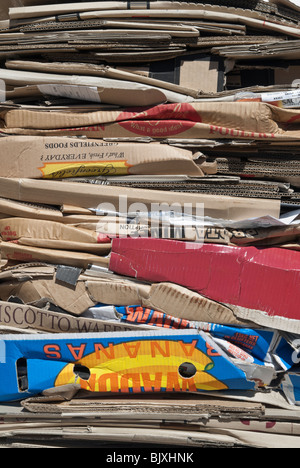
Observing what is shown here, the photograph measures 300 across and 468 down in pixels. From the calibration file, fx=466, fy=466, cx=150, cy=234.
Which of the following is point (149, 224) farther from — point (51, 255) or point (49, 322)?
point (49, 322)

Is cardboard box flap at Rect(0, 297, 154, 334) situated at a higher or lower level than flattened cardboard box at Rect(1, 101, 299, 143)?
lower

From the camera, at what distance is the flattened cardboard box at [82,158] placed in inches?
81.7

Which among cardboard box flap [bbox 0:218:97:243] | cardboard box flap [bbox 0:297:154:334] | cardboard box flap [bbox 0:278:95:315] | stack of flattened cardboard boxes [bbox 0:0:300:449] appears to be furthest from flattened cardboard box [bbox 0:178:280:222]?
cardboard box flap [bbox 0:297:154:334]

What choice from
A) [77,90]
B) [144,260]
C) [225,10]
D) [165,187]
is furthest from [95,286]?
[225,10]

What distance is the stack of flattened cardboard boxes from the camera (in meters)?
1.93

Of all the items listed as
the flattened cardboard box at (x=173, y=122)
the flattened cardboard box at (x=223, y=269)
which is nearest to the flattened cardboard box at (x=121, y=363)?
the flattened cardboard box at (x=223, y=269)

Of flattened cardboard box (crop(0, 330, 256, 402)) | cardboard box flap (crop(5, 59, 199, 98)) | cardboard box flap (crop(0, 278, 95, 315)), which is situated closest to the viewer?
flattened cardboard box (crop(0, 330, 256, 402))

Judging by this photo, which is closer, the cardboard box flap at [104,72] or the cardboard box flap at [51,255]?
the cardboard box flap at [51,255]

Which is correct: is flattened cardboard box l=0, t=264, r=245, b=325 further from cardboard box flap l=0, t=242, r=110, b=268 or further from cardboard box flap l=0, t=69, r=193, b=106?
cardboard box flap l=0, t=69, r=193, b=106

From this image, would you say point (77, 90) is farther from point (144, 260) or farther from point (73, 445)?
point (73, 445)

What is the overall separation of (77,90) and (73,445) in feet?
5.16

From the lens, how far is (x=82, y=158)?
2105 mm

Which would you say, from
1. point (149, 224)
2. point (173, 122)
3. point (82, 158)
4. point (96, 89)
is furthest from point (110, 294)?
point (96, 89)

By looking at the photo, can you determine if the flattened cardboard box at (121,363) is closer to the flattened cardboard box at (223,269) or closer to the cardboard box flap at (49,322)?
the cardboard box flap at (49,322)
